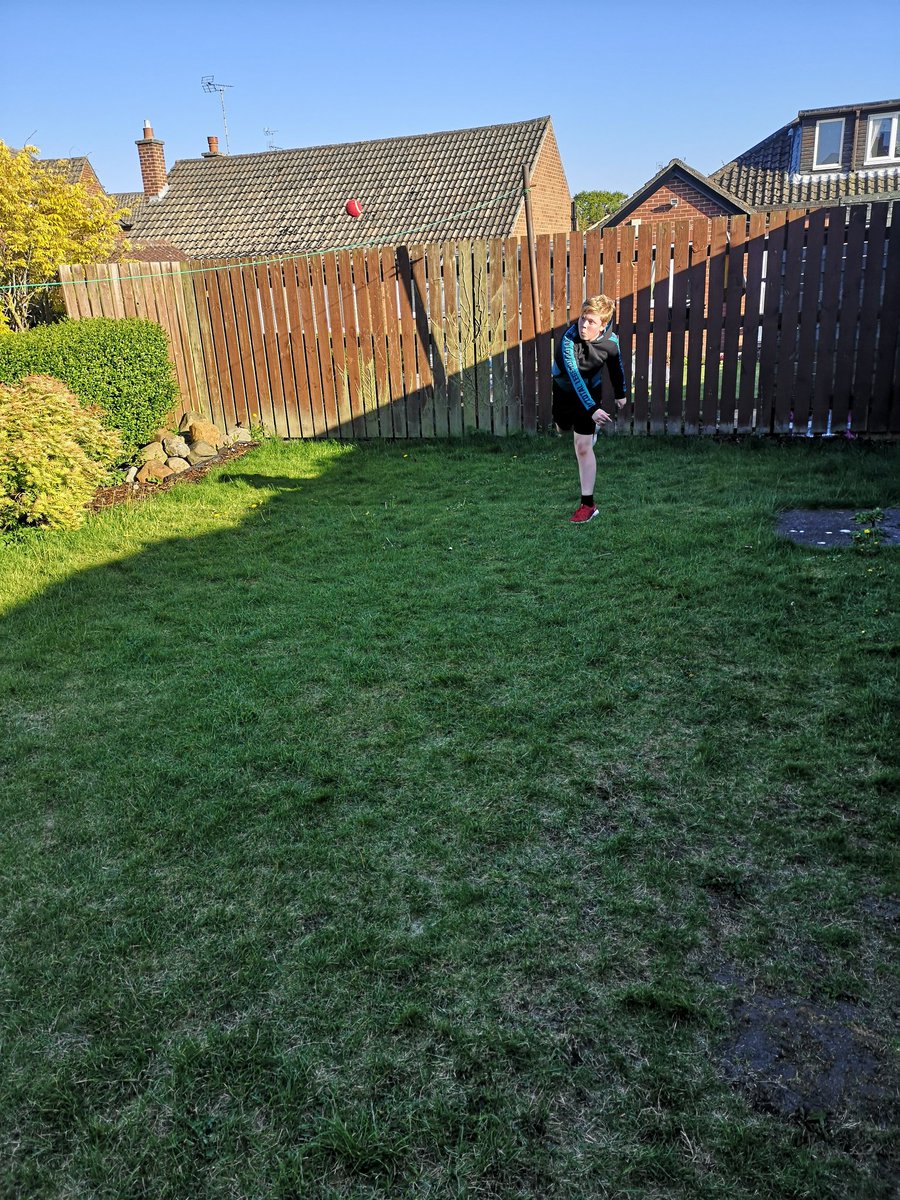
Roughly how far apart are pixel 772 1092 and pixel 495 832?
1.23 m

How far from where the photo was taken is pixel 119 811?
3270mm

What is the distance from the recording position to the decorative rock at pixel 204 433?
9.80 meters

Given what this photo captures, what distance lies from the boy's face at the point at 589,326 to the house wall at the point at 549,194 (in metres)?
18.8

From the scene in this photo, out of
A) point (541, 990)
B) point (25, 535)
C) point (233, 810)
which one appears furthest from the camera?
point (25, 535)

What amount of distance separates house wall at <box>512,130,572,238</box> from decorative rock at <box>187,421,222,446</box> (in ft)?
53.0

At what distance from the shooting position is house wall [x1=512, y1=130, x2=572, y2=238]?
2569 centimetres

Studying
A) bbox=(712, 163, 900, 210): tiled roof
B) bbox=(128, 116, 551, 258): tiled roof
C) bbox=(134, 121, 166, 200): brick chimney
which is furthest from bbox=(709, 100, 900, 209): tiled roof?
bbox=(134, 121, 166, 200): brick chimney

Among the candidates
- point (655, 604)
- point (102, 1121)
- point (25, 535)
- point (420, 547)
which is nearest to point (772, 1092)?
point (102, 1121)

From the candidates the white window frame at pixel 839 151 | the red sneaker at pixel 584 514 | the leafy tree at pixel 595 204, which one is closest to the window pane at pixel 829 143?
the white window frame at pixel 839 151

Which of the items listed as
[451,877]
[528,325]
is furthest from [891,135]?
[451,877]

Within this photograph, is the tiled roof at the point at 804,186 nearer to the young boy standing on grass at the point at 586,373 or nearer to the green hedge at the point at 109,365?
the green hedge at the point at 109,365

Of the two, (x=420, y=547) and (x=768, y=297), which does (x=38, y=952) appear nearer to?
(x=420, y=547)

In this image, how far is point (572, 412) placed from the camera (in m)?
6.35

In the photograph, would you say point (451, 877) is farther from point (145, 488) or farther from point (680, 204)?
point (680, 204)
